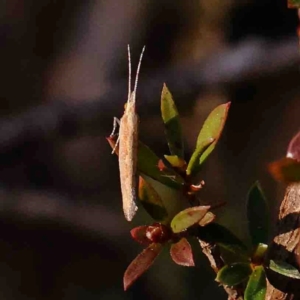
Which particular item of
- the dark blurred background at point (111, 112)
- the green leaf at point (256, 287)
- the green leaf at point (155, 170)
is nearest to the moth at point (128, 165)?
the green leaf at point (155, 170)

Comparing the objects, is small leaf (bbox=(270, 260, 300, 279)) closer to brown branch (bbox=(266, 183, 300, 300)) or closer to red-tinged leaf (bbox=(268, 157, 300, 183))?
brown branch (bbox=(266, 183, 300, 300))

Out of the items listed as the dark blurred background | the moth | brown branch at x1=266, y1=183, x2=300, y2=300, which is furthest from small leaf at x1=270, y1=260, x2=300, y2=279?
the dark blurred background

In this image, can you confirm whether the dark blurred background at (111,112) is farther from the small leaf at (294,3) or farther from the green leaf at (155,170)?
the small leaf at (294,3)

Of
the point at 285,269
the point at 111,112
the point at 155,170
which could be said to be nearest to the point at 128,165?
the point at 155,170

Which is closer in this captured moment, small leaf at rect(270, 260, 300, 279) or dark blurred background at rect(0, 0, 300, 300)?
small leaf at rect(270, 260, 300, 279)

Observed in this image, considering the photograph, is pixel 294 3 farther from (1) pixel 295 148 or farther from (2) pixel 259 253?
(2) pixel 259 253

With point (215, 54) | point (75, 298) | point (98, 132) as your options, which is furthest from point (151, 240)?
point (75, 298)
